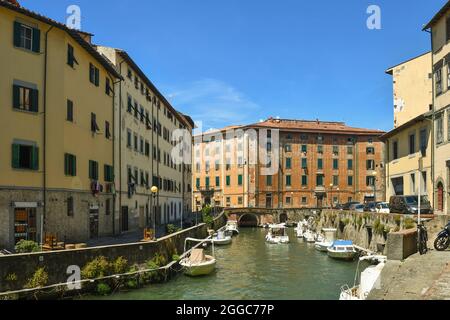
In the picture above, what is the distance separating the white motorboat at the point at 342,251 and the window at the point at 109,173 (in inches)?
746

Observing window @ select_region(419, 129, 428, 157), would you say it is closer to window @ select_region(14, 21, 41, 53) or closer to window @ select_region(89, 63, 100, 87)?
window @ select_region(89, 63, 100, 87)

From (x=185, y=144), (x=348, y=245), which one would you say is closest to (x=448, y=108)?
(x=348, y=245)

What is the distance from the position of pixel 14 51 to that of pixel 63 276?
40.1 ft

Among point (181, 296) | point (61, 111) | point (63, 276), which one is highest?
point (61, 111)

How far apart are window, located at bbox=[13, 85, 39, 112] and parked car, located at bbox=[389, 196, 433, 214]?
25454mm

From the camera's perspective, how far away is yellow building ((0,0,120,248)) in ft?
76.4

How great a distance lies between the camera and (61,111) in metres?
26.6

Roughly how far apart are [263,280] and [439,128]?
59.0 ft

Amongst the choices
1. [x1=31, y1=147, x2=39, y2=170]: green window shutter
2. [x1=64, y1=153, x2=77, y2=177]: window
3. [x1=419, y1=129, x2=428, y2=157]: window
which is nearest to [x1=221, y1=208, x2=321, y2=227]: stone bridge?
[x1=419, y1=129, x2=428, y2=157]: window

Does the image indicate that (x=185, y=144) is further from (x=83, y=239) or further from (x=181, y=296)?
(x=181, y=296)

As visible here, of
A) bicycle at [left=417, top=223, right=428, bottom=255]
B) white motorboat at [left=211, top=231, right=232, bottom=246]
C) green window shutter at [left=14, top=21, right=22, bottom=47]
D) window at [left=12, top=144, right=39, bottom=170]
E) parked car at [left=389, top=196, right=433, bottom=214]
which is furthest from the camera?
white motorboat at [left=211, top=231, right=232, bottom=246]

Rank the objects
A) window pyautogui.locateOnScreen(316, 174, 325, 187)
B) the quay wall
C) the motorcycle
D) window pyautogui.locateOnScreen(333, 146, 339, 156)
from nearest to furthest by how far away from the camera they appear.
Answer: the motorcycle < the quay wall < window pyautogui.locateOnScreen(316, 174, 325, 187) < window pyautogui.locateOnScreen(333, 146, 339, 156)

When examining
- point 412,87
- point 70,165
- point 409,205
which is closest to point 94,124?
point 70,165

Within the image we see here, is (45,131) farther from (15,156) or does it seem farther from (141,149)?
(141,149)
